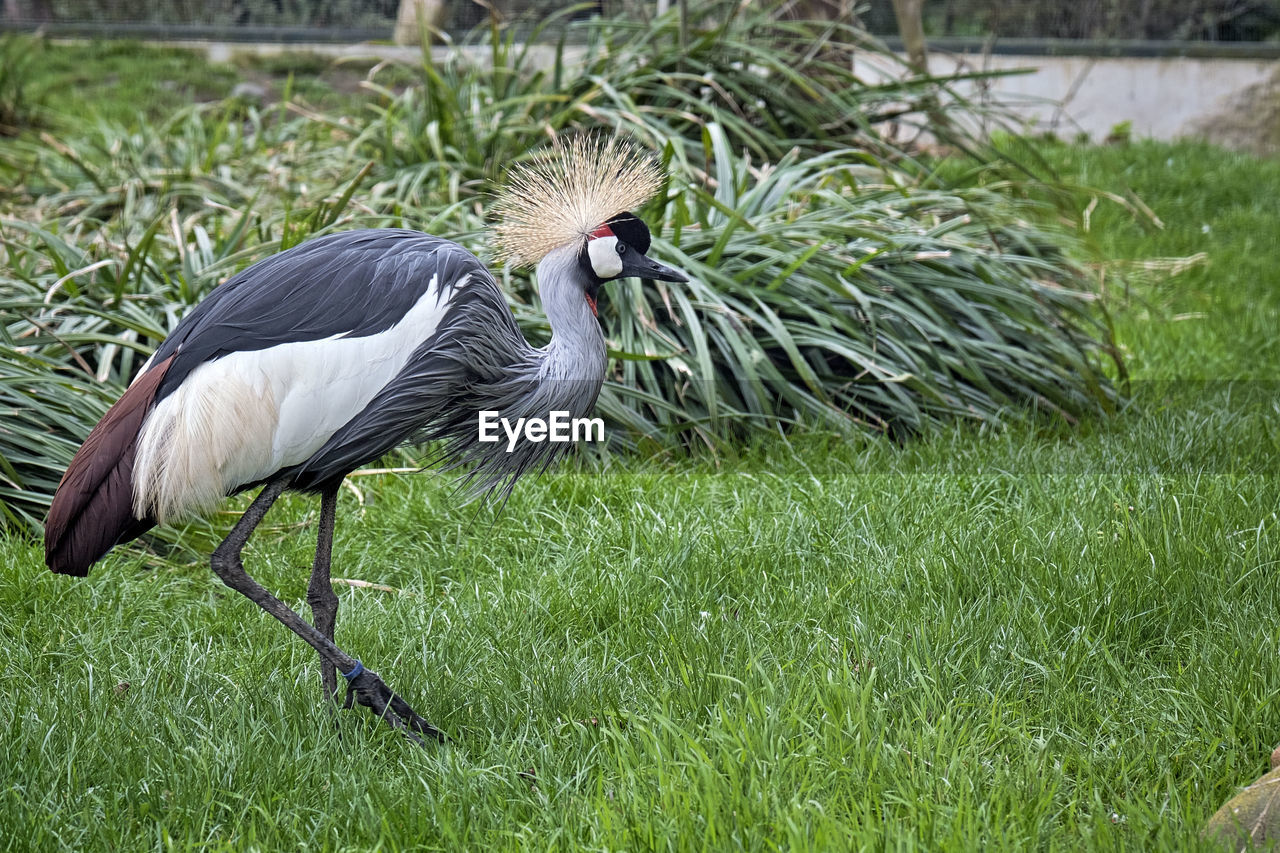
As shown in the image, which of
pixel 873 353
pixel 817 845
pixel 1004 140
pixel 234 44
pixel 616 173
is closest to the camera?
pixel 817 845

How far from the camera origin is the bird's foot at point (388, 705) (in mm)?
2381

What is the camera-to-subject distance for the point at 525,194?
2.63m

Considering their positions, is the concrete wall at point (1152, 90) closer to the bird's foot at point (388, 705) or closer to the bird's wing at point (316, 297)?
the bird's wing at point (316, 297)

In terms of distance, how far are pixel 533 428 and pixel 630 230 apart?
1.60 feet

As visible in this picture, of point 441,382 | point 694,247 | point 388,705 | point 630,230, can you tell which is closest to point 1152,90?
point 694,247

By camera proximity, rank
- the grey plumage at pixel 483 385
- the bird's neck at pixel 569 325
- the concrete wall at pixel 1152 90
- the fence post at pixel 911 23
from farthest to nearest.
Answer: the concrete wall at pixel 1152 90
the fence post at pixel 911 23
the bird's neck at pixel 569 325
the grey plumage at pixel 483 385

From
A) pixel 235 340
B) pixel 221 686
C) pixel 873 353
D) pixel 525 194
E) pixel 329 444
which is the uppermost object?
pixel 525 194

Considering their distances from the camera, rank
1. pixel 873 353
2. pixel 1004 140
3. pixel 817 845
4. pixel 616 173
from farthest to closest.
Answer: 1. pixel 1004 140
2. pixel 873 353
3. pixel 616 173
4. pixel 817 845

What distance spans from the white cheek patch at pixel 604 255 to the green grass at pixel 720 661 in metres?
0.89

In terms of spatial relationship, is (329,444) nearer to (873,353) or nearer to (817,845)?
(817,845)

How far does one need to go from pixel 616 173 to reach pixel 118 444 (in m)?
1.20

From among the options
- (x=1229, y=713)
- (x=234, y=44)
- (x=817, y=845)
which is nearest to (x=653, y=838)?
(x=817, y=845)

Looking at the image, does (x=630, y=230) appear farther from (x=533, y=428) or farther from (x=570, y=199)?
(x=533, y=428)

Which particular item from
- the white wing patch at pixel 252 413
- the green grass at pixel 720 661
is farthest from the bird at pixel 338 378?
the green grass at pixel 720 661
